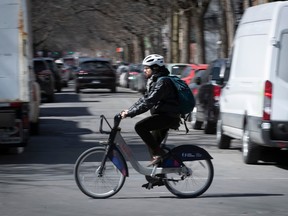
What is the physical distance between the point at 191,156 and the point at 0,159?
552 cm

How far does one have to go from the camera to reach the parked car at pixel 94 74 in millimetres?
41875

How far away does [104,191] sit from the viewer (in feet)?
33.0

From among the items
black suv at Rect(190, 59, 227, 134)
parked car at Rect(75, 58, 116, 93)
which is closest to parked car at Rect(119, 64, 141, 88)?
parked car at Rect(75, 58, 116, 93)

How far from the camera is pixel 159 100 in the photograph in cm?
992

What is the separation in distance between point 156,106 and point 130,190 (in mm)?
1320

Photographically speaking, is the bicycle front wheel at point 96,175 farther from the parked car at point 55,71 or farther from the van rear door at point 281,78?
the parked car at point 55,71

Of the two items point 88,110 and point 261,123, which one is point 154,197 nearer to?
point 261,123

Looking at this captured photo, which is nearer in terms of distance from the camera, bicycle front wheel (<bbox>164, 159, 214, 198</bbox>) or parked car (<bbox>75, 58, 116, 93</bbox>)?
bicycle front wheel (<bbox>164, 159, 214, 198</bbox>)

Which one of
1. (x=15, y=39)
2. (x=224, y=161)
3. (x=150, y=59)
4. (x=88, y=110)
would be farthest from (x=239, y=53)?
(x=88, y=110)

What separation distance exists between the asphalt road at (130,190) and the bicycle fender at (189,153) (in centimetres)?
48

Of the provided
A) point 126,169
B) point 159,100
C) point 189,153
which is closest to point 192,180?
point 189,153

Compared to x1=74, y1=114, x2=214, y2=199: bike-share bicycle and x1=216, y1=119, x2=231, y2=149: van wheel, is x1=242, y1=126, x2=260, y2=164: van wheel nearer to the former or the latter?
x1=216, y1=119, x2=231, y2=149: van wheel

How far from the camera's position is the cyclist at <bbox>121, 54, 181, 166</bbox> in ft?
32.4

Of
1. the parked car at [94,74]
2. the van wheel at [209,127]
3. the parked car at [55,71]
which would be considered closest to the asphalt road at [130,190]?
the van wheel at [209,127]
